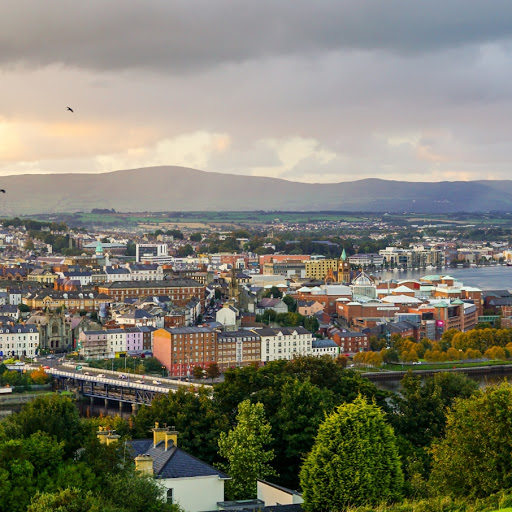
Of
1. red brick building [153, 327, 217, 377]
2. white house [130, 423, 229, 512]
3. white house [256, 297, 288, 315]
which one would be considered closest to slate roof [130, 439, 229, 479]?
white house [130, 423, 229, 512]

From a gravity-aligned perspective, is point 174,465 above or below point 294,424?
above

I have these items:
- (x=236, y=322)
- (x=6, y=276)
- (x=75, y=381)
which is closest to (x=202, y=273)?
(x=6, y=276)

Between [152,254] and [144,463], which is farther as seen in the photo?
[152,254]

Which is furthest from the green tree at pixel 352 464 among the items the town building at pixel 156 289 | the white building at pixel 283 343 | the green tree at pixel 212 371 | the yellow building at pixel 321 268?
the yellow building at pixel 321 268

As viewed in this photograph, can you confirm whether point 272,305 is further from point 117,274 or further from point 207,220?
point 207,220

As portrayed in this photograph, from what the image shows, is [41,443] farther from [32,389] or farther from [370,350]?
[370,350]

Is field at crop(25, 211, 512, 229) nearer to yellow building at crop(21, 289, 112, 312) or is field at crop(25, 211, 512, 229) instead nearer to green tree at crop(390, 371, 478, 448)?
yellow building at crop(21, 289, 112, 312)

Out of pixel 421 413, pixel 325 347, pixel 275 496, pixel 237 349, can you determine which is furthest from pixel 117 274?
pixel 275 496
